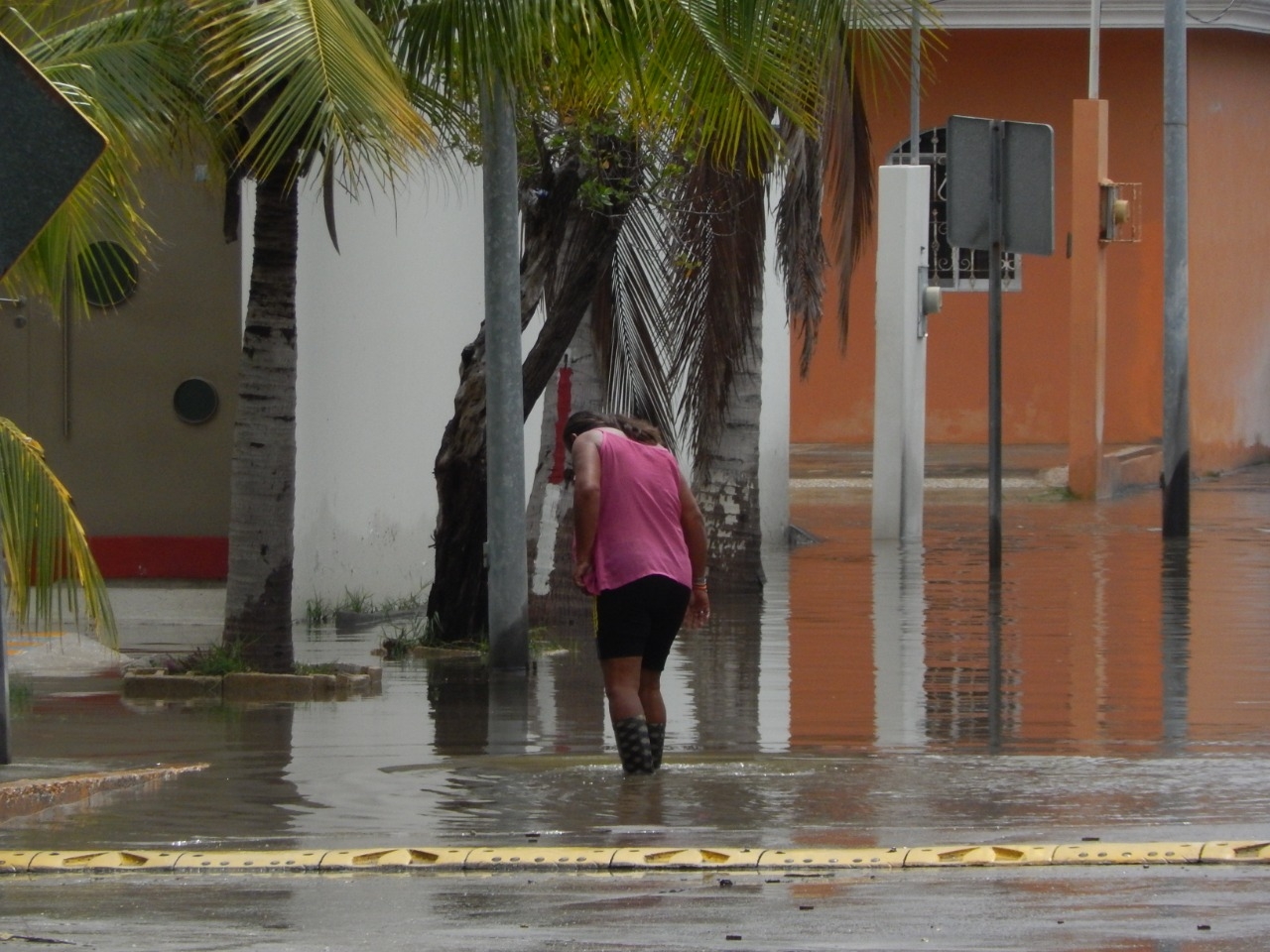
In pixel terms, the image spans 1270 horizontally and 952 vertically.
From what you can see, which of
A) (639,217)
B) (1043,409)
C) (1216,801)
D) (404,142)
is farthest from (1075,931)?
(1043,409)

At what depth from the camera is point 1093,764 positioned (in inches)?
334

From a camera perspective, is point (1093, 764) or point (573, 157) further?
point (573, 157)

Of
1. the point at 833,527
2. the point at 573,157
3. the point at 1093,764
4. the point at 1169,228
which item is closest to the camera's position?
the point at 1093,764

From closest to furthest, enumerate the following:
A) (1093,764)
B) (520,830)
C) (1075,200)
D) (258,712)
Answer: (520,830), (1093,764), (258,712), (1075,200)

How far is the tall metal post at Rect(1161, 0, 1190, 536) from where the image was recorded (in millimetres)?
17141

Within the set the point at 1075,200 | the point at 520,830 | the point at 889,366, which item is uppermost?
the point at 1075,200

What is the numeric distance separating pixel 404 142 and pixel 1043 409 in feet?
64.9

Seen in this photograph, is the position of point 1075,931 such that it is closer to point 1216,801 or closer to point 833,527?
point 1216,801

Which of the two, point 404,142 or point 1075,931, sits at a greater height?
point 404,142

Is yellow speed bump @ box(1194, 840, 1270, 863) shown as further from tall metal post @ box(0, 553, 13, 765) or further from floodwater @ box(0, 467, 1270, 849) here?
tall metal post @ box(0, 553, 13, 765)

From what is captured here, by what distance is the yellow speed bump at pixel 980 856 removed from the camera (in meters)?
6.65

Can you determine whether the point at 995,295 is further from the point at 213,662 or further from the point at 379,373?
the point at 213,662

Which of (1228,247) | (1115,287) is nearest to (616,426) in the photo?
(1228,247)

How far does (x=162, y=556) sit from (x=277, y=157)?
6.45 metres
